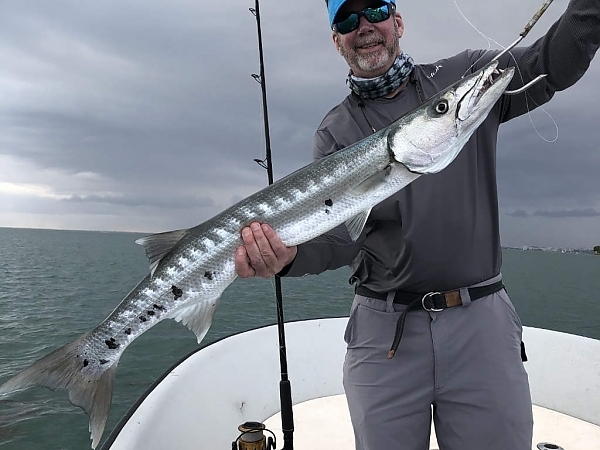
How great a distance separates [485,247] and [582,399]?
17.3 feet

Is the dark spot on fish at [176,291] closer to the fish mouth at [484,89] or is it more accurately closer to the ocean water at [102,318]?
the fish mouth at [484,89]

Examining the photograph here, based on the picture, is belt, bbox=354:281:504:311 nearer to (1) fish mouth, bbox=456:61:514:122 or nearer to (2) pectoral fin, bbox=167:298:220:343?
(1) fish mouth, bbox=456:61:514:122

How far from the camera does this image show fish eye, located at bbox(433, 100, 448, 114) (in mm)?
3035

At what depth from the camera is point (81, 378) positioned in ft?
11.5

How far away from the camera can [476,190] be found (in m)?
3.28

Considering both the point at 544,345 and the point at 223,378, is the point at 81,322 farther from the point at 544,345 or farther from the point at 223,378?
the point at 544,345

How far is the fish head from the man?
0.84 ft

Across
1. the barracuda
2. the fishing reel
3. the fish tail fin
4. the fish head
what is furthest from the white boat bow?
the fish head

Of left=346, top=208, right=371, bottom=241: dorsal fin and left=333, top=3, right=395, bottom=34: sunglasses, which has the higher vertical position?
left=333, top=3, right=395, bottom=34: sunglasses

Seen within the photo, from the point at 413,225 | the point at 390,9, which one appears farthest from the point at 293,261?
the point at 390,9

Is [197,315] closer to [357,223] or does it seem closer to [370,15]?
[357,223]

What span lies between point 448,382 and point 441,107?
1.78 m

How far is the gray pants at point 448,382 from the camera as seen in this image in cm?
307

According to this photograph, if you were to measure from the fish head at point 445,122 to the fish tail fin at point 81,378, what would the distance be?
2566 mm
